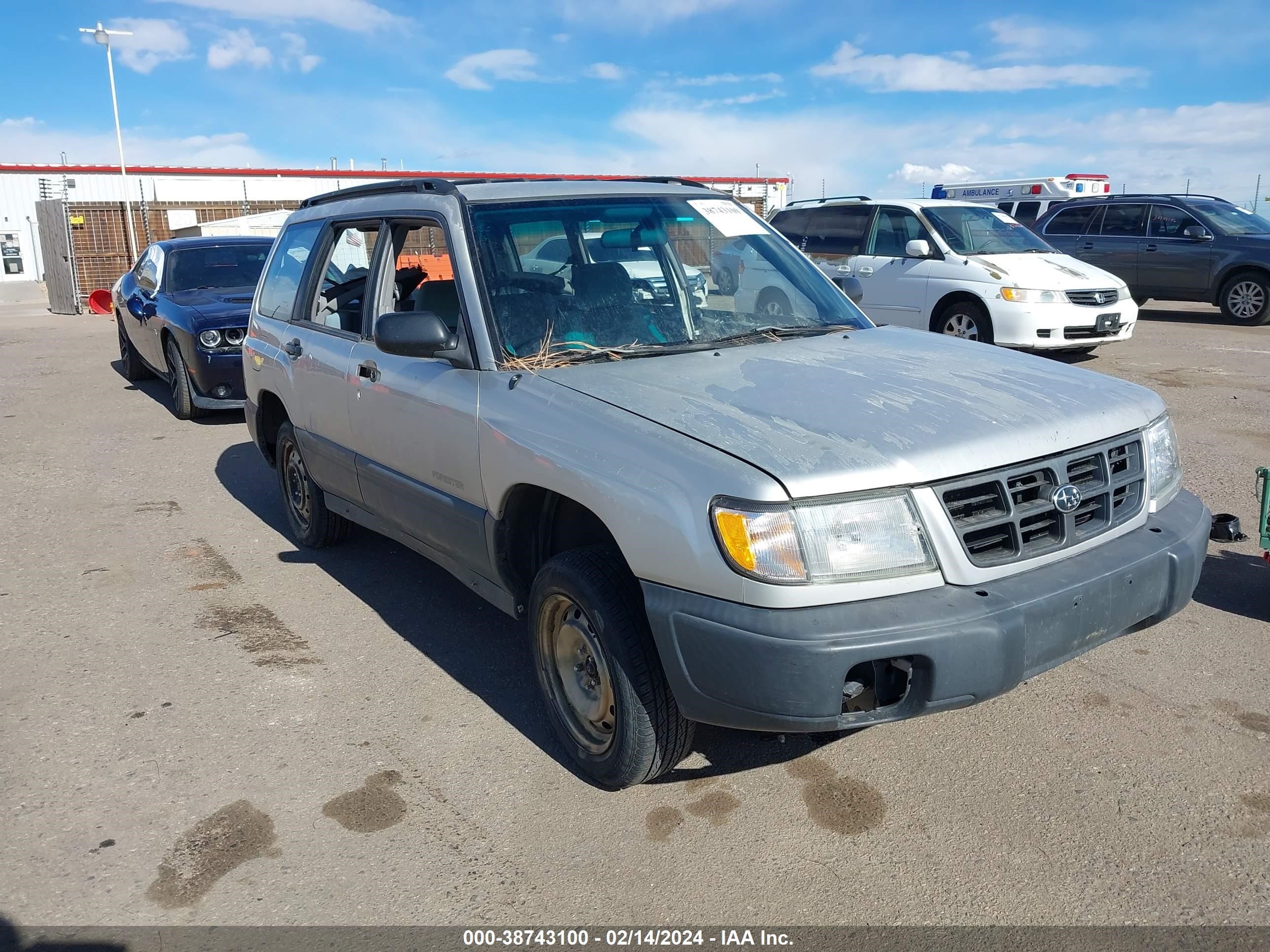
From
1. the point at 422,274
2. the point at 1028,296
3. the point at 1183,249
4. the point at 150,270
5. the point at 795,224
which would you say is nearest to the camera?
the point at 422,274

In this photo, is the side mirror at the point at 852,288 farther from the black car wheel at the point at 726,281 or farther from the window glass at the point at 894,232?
the window glass at the point at 894,232

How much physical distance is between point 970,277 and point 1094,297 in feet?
4.54

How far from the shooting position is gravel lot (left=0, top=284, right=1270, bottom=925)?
2734 mm

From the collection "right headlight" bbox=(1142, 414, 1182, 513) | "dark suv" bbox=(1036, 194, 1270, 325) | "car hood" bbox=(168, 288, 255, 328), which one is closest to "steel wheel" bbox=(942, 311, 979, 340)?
"dark suv" bbox=(1036, 194, 1270, 325)

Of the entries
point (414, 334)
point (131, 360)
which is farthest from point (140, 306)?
point (414, 334)

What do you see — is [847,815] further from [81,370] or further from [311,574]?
[81,370]

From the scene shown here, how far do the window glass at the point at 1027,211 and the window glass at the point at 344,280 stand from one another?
1693 centimetres

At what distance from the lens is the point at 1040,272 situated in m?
10.5

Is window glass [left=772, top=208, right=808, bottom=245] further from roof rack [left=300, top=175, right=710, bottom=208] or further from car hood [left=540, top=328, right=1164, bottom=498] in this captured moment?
car hood [left=540, top=328, right=1164, bottom=498]

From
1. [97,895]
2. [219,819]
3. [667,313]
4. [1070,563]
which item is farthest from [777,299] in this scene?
[97,895]

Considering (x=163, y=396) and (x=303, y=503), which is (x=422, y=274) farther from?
(x=163, y=396)

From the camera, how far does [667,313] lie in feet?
12.7

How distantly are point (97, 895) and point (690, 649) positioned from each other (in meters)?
1.78

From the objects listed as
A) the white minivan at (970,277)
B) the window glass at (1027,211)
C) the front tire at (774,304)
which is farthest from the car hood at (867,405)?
the window glass at (1027,211)
